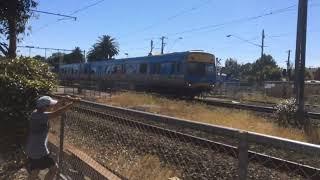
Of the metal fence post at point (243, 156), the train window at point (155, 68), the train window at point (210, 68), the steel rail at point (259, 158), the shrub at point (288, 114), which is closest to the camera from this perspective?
the metal fence post at point (243, 156)

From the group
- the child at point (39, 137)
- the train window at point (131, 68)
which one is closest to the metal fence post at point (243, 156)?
the child at point (39, 137)

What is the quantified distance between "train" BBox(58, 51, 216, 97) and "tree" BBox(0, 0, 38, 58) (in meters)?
16.0

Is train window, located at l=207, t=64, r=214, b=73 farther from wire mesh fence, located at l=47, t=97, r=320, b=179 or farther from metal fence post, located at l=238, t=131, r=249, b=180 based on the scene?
metal fence post, located at l=238, t=131, r=249, b=180

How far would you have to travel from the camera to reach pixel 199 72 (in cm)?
3359

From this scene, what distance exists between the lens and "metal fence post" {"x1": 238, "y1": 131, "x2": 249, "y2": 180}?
3729 millimetres

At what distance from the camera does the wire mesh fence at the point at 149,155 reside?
21.8 feet

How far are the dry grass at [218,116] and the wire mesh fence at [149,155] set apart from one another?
4.03 m

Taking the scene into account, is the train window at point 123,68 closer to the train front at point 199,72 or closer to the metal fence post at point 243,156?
the train front at point 199,72

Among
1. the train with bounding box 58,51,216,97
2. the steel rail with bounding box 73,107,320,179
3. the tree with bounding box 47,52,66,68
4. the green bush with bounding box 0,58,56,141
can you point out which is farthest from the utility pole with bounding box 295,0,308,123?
the tree with bounding box 47,52,66,68

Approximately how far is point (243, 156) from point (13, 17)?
12.3 meters

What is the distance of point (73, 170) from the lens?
721cm

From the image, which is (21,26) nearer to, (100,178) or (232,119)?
(232,119)

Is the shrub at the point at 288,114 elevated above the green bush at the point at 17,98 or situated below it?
below

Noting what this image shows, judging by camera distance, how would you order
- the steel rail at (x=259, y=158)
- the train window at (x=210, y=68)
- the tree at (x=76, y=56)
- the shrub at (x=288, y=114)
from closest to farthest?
the steel rail at (x=259, y=158), the shrub at (x=288, y=114), the train window at (x=210, y=68), the tree at (x=76, y=56)
